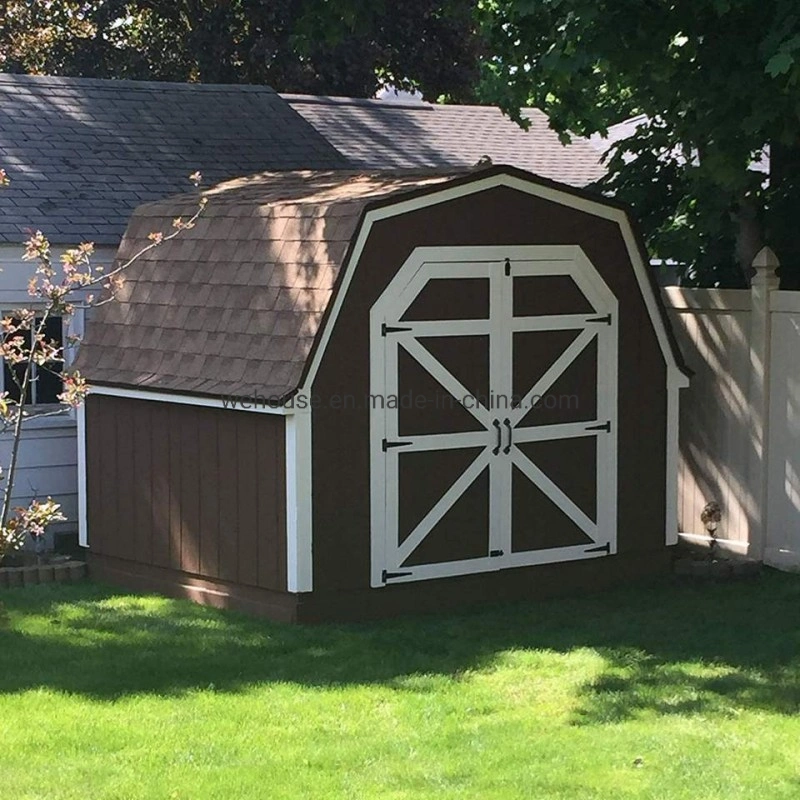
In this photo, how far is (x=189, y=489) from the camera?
34.6 ft

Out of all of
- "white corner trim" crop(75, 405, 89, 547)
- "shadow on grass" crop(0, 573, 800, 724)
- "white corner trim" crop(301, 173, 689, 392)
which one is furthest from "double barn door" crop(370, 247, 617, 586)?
"white corner trim" crop(75, 405, 89, 547)

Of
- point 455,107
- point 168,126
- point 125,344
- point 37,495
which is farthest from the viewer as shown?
point 455,107

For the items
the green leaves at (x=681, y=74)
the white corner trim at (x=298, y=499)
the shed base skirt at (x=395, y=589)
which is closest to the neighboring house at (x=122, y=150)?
the shed base skirt at (x=395, y=589)

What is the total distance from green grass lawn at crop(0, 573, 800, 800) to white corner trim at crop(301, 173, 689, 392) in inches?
67.4

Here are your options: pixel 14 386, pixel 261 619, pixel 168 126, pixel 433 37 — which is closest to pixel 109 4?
pixel 433 37

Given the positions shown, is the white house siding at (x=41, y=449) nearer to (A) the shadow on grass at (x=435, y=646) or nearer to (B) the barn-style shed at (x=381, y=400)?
(B) the barn-style shed at (x=381, y=400)

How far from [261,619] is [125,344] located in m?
2.28

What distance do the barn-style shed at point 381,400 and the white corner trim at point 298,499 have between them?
1cm

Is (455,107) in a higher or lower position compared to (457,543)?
higher

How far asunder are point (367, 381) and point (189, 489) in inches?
57.9

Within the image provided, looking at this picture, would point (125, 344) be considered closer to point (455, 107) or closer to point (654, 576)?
point (654, 576)

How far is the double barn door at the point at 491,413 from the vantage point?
33.2 feet

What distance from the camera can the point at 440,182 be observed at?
33.2 ft

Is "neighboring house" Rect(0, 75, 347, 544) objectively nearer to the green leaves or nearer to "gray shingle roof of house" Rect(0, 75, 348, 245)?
"gray shingle roof of house" Rect(0, 75, 348, 245)
